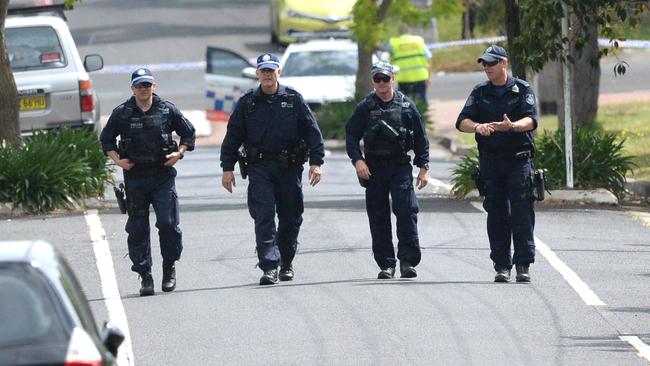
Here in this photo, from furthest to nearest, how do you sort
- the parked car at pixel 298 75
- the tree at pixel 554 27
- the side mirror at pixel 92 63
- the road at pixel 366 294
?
the parked car at pixel 298 75 < the side mirror at pixel 92 63 < the tree at pixel 554 27 < the road at pixel 366 294

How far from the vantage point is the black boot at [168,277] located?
11.7m

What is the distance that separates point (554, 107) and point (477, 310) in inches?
709

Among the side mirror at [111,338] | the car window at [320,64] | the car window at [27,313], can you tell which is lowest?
the car window at [320,64]

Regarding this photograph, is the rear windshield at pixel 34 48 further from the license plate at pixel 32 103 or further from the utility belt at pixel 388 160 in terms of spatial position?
the utility belt at pixel 388 160

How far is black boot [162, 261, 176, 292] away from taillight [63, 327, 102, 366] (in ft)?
18.7

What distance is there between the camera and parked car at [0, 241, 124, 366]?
19.2 feet

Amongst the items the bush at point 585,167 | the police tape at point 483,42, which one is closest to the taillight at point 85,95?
the bush at point 585,167

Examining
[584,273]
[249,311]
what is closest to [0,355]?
[249,311]

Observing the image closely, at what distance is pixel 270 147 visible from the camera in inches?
461

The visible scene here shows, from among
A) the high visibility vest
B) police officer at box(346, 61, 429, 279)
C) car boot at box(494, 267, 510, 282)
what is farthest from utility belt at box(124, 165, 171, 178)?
the high visibility vest

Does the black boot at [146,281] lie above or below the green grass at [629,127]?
above

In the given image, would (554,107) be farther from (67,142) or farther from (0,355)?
(0,355)

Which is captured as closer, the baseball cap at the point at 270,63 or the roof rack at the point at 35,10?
the baseball cap at the point at 270,63

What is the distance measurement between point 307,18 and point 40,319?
1267 inches
